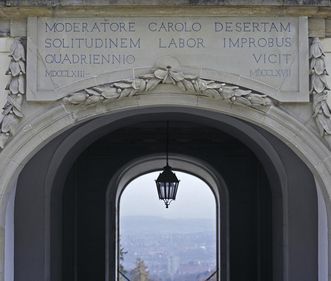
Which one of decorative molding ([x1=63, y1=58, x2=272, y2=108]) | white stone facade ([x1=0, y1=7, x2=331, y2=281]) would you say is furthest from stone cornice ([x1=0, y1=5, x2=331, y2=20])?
decorative molding ([x1=63, y1=58, x2=272, y2=108])

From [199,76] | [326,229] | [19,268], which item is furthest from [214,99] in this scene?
[19,268]

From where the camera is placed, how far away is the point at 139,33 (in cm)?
1147

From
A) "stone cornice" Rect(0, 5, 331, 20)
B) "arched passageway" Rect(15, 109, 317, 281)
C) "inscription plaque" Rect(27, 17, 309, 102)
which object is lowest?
"arched passageway" Rect(15, 109, 317, 281)

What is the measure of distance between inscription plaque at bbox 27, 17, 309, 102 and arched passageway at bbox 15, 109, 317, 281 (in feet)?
8.17

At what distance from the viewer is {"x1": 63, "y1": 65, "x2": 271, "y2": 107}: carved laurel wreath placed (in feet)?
37.1

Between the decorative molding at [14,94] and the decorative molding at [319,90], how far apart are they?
9.76 feet

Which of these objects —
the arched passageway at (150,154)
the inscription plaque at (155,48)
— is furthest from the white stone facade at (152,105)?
the arched passageway at (150,154)

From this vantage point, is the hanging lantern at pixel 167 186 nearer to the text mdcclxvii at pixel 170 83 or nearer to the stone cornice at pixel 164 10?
the text mdcclxvii at pixel 170 83

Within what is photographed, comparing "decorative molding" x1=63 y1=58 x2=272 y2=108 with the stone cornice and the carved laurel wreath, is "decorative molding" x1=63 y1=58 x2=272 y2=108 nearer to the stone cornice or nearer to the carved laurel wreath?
the carved laurel wreath

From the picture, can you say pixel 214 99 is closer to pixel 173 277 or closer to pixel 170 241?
pixel 173 277

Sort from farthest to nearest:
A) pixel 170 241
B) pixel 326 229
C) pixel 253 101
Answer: pixel 170 241, pixel 326 229, pixel 253 101

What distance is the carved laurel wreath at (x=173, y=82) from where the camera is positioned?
11.3 metres

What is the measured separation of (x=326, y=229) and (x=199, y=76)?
2.26 metres

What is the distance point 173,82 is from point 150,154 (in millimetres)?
6947
